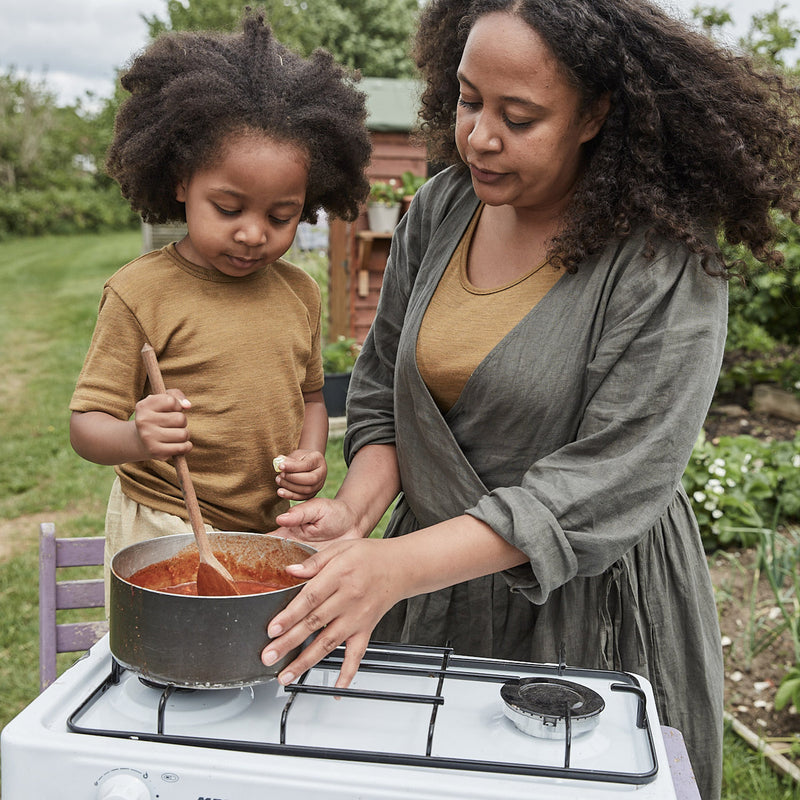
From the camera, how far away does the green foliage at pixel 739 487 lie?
4.01m

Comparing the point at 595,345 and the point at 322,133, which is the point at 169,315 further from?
the point at 595,345

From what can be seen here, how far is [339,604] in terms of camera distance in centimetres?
125

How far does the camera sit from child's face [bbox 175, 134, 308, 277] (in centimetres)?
164

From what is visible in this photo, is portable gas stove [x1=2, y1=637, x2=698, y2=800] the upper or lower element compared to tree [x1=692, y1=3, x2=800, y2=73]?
lower

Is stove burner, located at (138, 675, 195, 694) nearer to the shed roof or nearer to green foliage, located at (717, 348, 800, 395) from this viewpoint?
green foliage, located at (717, 348, 800, 395)

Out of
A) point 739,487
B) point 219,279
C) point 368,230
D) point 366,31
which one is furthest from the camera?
point 366,31

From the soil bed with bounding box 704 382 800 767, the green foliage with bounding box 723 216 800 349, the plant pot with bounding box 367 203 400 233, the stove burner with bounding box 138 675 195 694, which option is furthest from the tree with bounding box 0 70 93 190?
the stove burner with bounding box 138 675 195 694

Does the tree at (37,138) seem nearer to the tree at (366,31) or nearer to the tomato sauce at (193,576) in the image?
the tree at (366,31)

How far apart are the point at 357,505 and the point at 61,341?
9.19 metres

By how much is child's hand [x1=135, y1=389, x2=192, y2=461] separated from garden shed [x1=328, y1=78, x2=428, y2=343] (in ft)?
18.5

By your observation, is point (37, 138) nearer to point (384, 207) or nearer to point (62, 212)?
point (62, 212)

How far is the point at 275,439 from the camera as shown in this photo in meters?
1.82

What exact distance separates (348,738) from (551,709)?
260mm

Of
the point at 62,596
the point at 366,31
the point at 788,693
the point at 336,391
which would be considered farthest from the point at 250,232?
the point at 366,31
